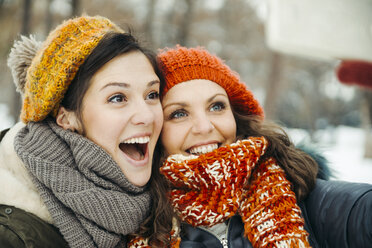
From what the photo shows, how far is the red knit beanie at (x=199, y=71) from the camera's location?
7.38ft

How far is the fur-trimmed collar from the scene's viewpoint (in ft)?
5.80

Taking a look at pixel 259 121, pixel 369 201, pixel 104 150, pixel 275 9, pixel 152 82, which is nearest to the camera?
pixel 369 201

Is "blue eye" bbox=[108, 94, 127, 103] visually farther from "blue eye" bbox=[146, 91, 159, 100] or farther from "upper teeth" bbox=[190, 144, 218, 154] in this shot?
"upper teeth" bbox=[190, 144, 218, 154]

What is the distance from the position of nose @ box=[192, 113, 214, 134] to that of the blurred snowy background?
14.5 feet

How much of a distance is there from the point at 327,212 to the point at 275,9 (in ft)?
8.61

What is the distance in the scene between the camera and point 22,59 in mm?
2182

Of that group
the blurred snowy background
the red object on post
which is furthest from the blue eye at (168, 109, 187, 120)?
the blurred snowy background

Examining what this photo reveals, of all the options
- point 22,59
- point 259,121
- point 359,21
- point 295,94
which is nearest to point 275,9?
point 359,21

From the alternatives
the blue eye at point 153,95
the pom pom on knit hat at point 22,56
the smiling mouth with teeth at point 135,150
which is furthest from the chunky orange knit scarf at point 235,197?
the pom pom on knit hat at point 22,56

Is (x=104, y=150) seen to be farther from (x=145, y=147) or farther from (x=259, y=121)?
(x=259, y=121)

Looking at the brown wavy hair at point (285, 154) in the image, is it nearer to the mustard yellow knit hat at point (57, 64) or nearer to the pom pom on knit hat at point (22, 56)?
the mustard yellow knit hat at point (57, 64)

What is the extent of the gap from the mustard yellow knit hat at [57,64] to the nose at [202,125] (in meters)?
0.81

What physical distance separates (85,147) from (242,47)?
1579cm

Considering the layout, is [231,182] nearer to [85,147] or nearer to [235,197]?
[235,197]
